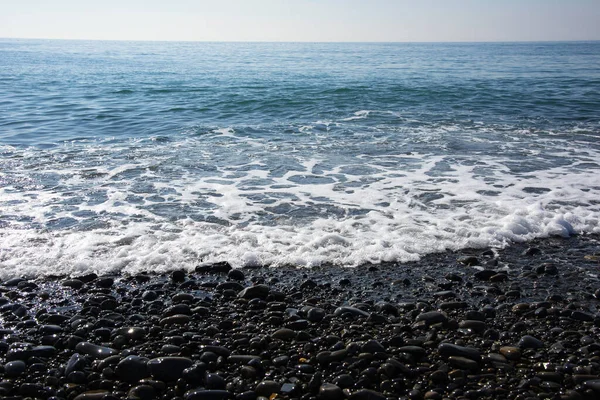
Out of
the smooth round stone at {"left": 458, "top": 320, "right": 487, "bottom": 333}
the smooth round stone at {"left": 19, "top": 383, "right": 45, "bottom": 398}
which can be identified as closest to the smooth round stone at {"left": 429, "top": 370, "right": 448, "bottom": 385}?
the smooth round stone at {"left": 458, "top": 320, "right": 487, "bottom": 333}

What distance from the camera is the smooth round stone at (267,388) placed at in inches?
152

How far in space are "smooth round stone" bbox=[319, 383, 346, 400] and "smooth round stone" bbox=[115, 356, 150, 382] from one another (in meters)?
1.44

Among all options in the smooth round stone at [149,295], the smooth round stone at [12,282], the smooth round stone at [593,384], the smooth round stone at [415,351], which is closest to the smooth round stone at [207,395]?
the smooth round stone at [415,351]

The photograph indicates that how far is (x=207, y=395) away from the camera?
3807 mm

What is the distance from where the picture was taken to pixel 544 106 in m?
20.0

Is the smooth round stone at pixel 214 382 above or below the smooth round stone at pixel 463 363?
below

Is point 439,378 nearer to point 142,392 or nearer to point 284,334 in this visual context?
point 284,334

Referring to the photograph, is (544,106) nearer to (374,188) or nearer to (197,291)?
(374,188)

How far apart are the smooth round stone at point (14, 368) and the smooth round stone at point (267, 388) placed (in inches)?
78.3

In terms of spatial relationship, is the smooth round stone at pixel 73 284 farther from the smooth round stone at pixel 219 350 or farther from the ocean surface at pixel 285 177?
the smooth round stone at pixel 219 350

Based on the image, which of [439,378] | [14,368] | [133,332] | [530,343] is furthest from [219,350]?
[530,343]

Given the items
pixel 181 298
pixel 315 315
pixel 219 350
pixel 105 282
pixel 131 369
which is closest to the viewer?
pixel 131 369

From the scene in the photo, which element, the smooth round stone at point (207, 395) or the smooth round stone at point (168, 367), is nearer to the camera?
the smooth round stone at point (207, 395)

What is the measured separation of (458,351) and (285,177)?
6.65 m
